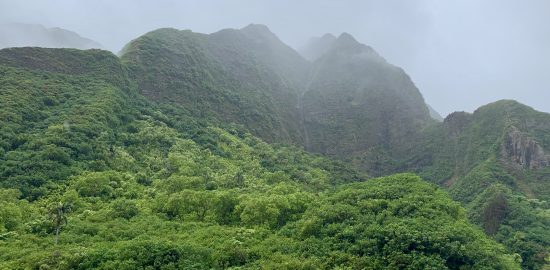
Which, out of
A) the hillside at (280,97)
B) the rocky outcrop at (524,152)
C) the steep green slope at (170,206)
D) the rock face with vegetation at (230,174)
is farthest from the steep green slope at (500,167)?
the steep green slope at (170,206)

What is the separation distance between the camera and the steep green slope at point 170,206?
39.1 metres

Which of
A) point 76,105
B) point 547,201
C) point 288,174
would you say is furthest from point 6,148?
point 547,201

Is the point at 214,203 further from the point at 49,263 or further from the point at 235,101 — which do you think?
the point at 235,101

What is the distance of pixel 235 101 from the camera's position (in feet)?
443

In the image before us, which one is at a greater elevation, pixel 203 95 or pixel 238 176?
pixel 203 95

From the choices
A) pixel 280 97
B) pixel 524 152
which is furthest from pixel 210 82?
pixel 524 152

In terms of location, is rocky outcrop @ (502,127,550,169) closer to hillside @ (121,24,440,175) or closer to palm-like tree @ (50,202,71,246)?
hillside @ (121,24,440,175)

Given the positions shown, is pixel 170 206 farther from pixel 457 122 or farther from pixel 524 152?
pixel 457 122

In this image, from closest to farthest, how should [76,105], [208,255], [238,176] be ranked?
[208,255] → [238,176] → [76,105]

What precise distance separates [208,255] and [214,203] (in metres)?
14.7

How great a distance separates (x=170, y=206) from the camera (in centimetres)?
5306

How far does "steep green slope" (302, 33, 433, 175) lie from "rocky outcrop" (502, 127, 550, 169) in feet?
110

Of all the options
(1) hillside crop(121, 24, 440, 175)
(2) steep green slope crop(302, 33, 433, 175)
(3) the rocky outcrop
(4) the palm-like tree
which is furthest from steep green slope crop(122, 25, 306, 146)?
(4) the palm-like tree

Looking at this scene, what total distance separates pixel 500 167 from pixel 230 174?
68.7m
